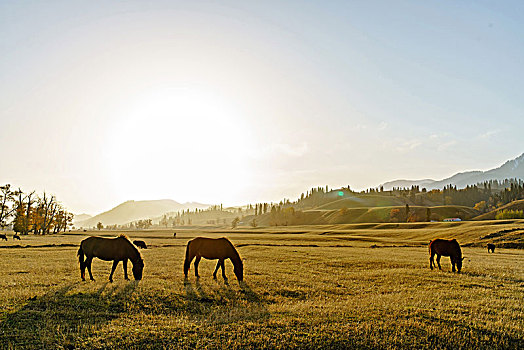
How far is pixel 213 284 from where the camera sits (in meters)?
17.8

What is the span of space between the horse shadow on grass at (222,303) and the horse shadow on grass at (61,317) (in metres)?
2.78

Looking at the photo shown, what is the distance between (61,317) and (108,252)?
716 centimetres

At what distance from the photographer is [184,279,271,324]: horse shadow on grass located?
11653 mm

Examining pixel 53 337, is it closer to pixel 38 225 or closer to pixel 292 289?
pixel 292 289

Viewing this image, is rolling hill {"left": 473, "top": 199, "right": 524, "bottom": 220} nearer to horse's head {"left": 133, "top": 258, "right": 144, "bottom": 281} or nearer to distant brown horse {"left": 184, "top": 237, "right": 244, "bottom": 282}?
distant brown horse {"left": 184, "top": 237, "right": 244, "bottom": 282}

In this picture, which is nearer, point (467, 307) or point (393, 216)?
point (467, 307)

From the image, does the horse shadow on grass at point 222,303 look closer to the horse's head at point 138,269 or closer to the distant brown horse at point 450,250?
the horse's head at point 138,269

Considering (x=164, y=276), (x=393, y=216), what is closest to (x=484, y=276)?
(x=164, y=276)

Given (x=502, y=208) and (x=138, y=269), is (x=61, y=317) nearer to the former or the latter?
(x=138, y=269)

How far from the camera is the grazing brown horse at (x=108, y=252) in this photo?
57.9 feet

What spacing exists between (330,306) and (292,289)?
12.6 feet

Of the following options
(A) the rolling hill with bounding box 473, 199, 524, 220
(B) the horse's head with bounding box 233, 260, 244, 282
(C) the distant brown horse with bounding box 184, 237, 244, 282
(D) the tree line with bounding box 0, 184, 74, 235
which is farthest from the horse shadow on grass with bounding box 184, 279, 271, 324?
(A) the rolling hill with bounding box 473, 199, 524, 220

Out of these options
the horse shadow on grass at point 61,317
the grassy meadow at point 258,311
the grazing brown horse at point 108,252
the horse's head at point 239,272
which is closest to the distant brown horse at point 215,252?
the horse's head at point 239,272

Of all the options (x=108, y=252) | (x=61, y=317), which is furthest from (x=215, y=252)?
(x=61, y=317)
